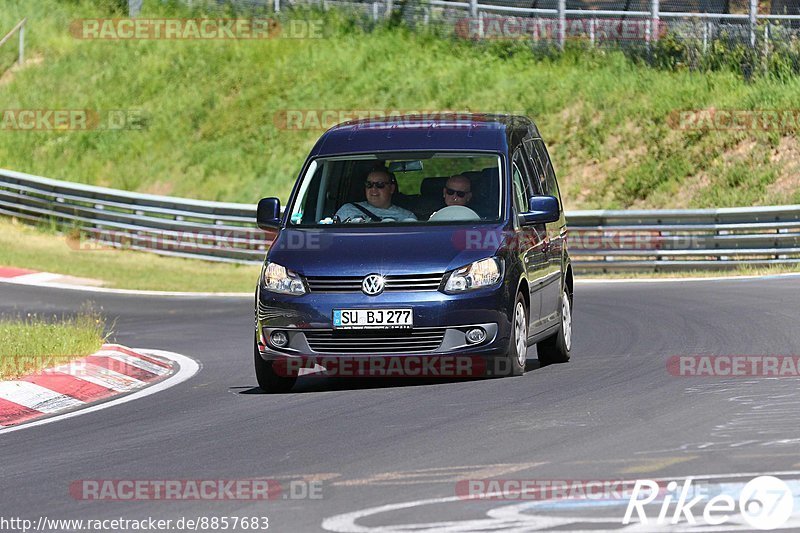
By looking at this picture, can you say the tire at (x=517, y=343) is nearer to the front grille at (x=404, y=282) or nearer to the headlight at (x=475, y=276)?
the headlight at (x=475, y=276)

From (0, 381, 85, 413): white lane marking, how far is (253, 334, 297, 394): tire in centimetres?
130

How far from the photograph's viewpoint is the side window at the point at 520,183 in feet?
40.5

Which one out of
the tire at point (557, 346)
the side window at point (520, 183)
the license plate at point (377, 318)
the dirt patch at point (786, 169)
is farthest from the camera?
the dirt patch at point (786, 169)

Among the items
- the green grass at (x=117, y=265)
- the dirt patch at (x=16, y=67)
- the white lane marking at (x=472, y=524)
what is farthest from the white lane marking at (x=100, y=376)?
the dirt patch at (x=16, y=67)

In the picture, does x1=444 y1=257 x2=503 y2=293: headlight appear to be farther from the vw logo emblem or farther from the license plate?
the vw logo emblem

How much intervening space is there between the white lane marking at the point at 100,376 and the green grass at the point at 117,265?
11.6 meters

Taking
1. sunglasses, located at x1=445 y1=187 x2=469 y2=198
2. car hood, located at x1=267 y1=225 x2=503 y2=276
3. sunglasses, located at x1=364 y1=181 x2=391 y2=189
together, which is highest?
sunglasses, located at x1=364 y1=181 x2=391 y2=189

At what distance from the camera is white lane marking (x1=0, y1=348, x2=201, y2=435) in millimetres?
10367

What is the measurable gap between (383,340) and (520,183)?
225 cm

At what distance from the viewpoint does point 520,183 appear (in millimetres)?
12648

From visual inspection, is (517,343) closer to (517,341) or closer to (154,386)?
(517,341)

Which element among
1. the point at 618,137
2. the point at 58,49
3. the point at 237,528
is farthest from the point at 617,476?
the point at 58,49

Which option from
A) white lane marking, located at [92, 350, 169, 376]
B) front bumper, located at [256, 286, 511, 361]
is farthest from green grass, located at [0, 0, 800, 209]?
front bumper, located at [256, 286, 511, 361]

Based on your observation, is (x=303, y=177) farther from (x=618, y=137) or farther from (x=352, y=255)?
(x=618, y=137)
